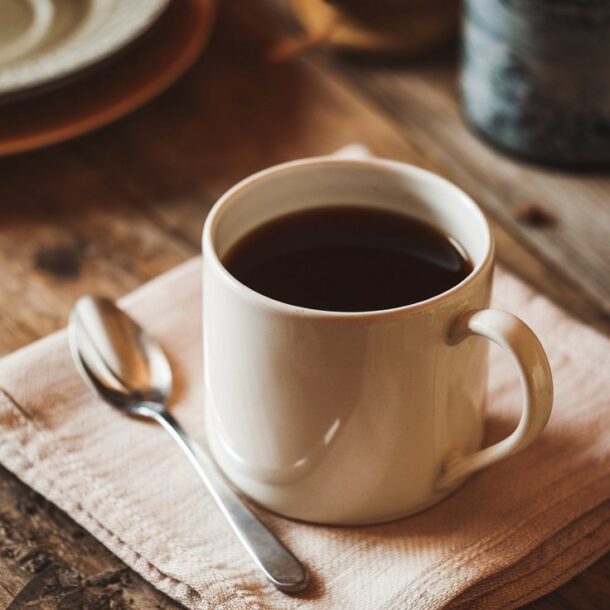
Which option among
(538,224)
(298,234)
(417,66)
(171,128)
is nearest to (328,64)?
(417,66)

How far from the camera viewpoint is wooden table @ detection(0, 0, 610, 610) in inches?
27.5

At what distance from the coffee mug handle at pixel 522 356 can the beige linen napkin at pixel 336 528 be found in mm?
64

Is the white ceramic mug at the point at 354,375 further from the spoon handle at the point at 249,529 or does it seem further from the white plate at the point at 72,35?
the white plate at the point at 72,35

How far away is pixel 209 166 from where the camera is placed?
0.81 m

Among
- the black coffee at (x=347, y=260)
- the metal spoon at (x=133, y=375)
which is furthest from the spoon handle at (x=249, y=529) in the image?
the black coffee at (x=347, y=260)

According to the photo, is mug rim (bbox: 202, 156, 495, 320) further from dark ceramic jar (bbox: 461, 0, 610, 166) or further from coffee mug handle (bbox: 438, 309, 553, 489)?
dark ceramic jar (bbox: 461, 0, 610, 166)

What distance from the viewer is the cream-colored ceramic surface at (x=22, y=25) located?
82cm

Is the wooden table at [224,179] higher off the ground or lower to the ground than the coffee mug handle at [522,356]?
lower

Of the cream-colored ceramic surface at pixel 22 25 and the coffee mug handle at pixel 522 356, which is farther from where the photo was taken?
the cream-colored ceramic surface at pixel 22 25

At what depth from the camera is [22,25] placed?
0.86m

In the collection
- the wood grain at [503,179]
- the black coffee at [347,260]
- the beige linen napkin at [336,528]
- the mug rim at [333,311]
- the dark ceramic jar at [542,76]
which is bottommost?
the wood grain at [503,179]

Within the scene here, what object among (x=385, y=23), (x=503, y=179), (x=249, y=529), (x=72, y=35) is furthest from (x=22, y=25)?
(x=249, y=529)

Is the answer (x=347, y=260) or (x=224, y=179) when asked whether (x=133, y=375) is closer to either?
(x=347, y=260)

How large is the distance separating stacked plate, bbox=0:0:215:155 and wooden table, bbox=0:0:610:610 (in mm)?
49
